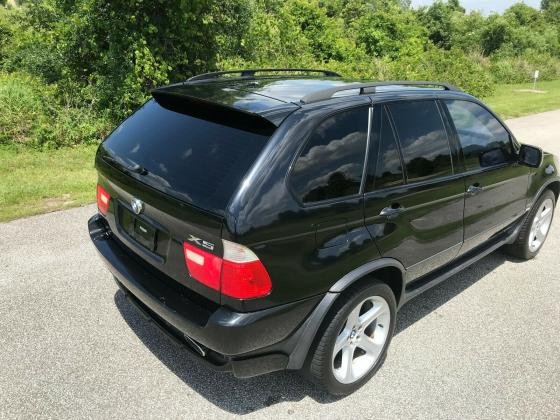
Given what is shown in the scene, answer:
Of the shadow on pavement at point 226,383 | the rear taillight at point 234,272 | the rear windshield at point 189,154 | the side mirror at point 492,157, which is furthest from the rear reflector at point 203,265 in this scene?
the side mirror at point 492,157

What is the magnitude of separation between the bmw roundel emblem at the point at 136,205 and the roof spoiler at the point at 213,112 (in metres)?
0.61

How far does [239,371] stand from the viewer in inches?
99.3

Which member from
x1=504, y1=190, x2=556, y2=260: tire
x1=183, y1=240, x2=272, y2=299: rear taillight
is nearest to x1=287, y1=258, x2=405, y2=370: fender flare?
x1=183, y1=240, x2=272, y2=299: rear taillight

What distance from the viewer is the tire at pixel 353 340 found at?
269 cm

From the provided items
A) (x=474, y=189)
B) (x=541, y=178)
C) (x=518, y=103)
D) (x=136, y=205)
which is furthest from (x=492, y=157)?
(x=518, y=103)

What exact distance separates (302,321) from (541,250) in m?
3.78

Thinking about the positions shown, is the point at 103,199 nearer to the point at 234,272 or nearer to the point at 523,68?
the point at 234,272

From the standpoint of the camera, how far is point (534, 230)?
478cm

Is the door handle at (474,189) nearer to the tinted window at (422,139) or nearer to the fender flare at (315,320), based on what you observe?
the tinted window at (422,139)

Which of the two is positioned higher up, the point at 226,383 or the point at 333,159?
the point at 333,159

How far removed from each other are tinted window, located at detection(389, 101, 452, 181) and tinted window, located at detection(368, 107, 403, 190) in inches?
3.0

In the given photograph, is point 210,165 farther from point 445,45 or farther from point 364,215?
point 445,45

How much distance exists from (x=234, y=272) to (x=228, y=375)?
1.06 m

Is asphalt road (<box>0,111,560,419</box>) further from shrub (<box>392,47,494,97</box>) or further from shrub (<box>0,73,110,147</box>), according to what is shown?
shrub (<box>392,47,494,97</box>)
